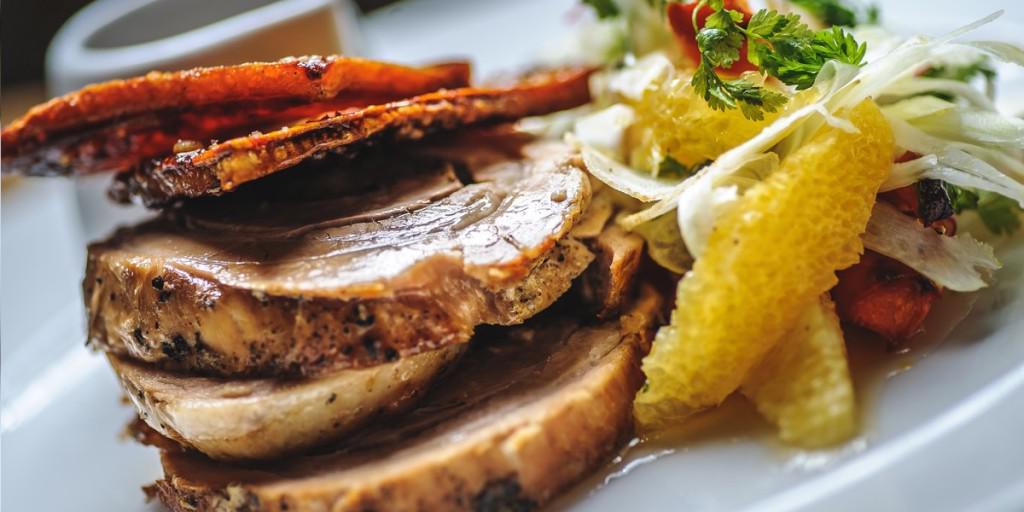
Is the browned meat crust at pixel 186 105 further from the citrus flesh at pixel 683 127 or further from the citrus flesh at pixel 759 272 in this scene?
the citrus flesh at pixel 759 272

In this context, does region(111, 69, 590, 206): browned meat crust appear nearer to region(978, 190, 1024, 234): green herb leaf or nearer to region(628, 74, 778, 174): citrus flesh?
region(628, 74, 778, 174): citrus flesh

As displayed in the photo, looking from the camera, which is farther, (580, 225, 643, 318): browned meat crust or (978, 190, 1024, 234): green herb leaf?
(978, 190, 1024, 234): green herb leaf

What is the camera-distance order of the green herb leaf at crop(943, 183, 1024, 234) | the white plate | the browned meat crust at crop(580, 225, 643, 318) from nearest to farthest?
the white plate
the browned meat crust at crop(580, 225, 643, 318)
the green herb leaf at crop(943, 183, 1024, 234)

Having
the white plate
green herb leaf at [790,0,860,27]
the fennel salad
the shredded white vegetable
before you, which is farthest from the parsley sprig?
green herb leaf at [790,0,860,27]

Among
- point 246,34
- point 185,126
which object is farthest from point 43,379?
point 246,34

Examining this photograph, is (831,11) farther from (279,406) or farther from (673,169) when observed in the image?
(279,406)

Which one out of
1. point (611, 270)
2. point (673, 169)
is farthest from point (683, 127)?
point (611, 270)

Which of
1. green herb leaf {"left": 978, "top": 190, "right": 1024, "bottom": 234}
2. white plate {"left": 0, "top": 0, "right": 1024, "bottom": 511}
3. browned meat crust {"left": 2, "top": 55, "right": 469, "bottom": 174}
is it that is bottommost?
green herb leaf {"left": 978, "top": 190, "right": 1024, "bottom": 234}

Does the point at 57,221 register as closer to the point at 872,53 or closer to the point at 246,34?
the point at 246,34
